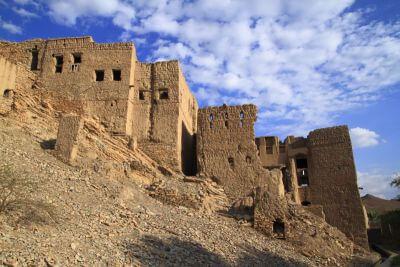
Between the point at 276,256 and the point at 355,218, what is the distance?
10.1m

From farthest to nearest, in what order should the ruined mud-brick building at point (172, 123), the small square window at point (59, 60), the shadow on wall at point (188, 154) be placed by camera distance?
the small square window at point (59, 60) → the shadow on wall at point (188, 154) → the ruined mud-brick building at point (172, 123)

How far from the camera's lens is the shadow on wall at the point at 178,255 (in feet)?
30.6

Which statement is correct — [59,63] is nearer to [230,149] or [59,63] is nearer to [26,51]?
[26,51]

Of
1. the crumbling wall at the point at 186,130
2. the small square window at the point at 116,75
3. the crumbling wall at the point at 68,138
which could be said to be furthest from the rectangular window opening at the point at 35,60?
the crumbling wall at the point at 68,138

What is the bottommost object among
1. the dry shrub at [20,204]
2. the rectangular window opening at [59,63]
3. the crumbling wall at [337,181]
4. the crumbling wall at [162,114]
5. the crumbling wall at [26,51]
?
the dry shrub at [20,204]

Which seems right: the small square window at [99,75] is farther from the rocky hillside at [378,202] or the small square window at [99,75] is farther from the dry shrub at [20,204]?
the rocky hillside at [378,202]

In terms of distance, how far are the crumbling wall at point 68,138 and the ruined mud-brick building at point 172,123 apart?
14.6 ft

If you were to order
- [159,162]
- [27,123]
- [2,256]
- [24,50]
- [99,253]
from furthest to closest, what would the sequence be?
[24,50], [159,162], [27,123], [99,253], [2,256]

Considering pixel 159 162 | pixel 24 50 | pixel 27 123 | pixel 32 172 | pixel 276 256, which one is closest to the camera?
pixel 32 172

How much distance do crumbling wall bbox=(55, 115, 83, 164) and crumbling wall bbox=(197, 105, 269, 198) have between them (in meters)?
7.63

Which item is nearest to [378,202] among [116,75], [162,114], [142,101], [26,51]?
[162,114]

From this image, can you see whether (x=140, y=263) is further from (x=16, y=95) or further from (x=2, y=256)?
(x=16, y=95)

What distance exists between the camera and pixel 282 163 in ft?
80.3

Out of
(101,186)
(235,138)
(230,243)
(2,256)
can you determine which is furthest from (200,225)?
(235,138)
